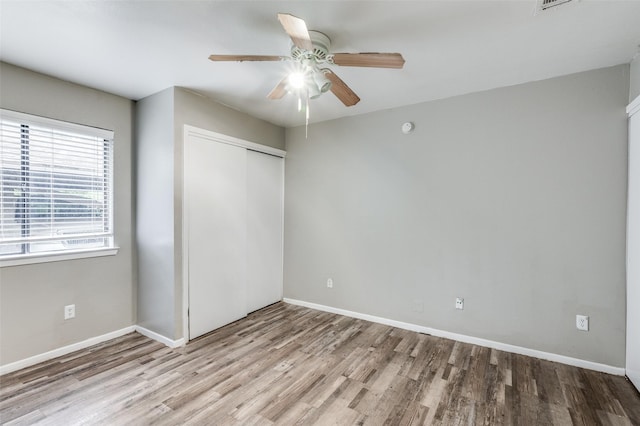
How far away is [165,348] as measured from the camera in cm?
280

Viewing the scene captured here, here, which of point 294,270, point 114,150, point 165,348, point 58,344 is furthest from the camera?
point 294,270

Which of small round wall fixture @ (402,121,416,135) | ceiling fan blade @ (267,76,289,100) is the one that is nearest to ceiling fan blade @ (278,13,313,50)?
ceiling fan blade @ (267,76,289,100)

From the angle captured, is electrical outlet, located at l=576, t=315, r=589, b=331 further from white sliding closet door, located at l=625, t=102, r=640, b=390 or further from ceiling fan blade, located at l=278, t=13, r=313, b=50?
Answer: ceiling fan blade, located at l=278, t=13, r=313, b=50

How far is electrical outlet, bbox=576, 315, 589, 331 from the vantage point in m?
2.45

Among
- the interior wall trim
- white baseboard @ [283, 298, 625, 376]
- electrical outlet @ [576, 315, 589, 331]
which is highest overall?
the interior wall trim

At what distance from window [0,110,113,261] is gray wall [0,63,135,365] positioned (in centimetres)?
10

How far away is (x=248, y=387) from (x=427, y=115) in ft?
10.2

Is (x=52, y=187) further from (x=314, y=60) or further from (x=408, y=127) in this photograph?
(x=408, y=127)

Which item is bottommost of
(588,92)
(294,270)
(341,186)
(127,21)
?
(294,270)

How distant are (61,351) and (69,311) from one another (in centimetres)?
35

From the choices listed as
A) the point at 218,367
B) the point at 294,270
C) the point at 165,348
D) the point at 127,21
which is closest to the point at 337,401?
the point at 218,367

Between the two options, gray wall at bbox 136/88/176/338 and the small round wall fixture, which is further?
the small round wall fixture

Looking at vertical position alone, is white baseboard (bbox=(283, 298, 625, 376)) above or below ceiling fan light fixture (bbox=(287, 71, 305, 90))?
below

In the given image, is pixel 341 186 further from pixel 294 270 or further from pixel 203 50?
pixel 203 50
